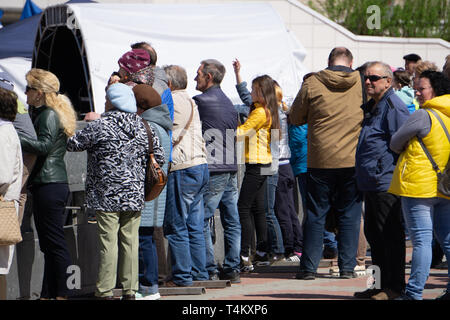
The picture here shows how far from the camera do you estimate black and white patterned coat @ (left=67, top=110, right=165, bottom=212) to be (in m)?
7.06


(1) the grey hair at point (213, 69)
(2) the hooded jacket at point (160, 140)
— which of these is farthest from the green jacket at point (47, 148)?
(1) the grey hair at point (213, 69)

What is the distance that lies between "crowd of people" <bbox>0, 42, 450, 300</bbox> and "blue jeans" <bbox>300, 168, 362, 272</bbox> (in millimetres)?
12

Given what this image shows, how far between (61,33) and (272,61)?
4.40 meters

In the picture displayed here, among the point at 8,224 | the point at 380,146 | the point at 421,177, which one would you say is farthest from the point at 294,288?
the point at 8,224

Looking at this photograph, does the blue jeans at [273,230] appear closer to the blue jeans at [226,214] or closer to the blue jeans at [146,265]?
the blue jeans at [226,214]

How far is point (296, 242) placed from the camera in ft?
35.7

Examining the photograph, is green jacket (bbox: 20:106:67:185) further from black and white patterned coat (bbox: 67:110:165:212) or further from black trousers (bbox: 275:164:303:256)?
black trousers (bbox: 275:164:303:256)

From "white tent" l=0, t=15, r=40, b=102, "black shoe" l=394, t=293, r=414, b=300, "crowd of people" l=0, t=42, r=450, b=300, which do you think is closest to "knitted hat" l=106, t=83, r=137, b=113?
"crowd of people" l=0, t=42, r=450, b=300

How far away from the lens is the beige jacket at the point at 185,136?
325 inches

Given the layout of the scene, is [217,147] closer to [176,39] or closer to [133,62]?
[133,62]

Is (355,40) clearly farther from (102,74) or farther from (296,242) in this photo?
(296,242)

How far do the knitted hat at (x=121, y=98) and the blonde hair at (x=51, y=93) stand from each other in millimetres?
576

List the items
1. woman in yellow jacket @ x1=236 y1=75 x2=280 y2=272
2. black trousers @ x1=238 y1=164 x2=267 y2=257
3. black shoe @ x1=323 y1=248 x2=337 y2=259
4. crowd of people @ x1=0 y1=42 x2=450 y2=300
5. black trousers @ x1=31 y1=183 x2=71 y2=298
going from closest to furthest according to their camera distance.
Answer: crowd of people @ x1=0 y1=42 x2=450 y2=300 → black trousers @ x1=31 y1=183 x2=71 y2=298 → woman in yellow jacket @ x1=236 y1=75 x2=280 y2=272 → black trousers @ x1=238 y1=164 x2=267 y2=257 → black shoe @ x1=323 y1=248 x2=337 y2=259

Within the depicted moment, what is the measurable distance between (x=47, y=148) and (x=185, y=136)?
1414 millimetres
